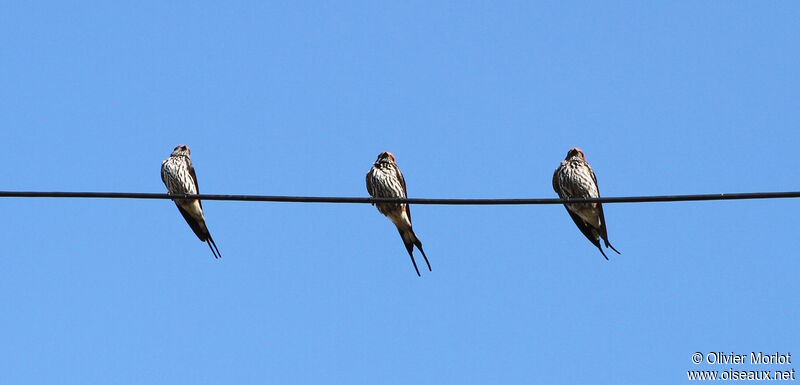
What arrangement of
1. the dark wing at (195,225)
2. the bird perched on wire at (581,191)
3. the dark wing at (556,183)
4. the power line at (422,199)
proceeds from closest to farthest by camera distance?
1. the power line at (422,199)
2. the bird perched on wire at (581,191)
3. the dark wing at (556,183)
4. the dark wing at (195,225)

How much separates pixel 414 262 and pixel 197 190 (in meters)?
2.65

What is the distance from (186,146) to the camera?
12.2 meters

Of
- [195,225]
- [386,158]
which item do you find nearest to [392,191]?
[386,158]

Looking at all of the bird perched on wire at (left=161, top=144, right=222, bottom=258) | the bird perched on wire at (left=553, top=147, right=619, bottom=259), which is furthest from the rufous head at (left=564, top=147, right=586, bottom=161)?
the bird perched on wire at (left=161, top=144, right=222, bottom=258)

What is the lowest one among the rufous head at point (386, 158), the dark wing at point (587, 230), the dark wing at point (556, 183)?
the dark wing at point (587, 230)

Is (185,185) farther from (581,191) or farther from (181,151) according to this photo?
(581,191)

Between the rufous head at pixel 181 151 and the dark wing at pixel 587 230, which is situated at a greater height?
the rufous head at pixel 181 151

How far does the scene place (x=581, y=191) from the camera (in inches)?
442

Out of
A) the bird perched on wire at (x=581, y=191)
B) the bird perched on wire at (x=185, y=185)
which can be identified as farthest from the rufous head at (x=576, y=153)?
the bird perched on wire at (x=185, y=185)

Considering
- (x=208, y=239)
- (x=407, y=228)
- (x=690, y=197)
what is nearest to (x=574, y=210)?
(x=407, y=228)

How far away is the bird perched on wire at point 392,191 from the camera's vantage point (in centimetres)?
1113

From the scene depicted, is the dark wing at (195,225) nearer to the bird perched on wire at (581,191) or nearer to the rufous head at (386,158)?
the rufous head at (386,158)

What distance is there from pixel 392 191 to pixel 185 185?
2139mm

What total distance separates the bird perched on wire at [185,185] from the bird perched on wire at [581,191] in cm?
331
